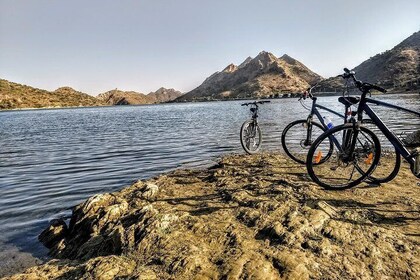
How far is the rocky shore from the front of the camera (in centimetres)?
393

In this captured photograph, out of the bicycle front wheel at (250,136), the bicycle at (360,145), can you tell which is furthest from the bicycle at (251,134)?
the bicycle at (360,145)

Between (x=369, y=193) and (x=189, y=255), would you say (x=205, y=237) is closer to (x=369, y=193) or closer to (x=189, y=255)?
(x=189, y=255)

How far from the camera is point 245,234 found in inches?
187

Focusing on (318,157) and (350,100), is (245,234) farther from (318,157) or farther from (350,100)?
(318,157)

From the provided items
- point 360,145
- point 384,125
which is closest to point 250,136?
point 360,145

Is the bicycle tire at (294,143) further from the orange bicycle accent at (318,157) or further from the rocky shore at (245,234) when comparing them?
the rocky shore at (245,234)

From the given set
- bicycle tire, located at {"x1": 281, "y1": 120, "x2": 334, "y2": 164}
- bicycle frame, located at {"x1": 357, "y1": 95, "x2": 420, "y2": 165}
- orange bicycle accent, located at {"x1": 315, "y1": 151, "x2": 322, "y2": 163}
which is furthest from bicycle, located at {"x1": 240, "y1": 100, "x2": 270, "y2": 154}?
bicycle frame, located at {"x1": 357, "y1": 95, "x2": 420, "y2": 165}

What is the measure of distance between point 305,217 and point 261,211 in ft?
2.40

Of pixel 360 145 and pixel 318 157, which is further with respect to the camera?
pixel 318 157

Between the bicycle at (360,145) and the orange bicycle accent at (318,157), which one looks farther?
the orange bicycle accent at (318,157)

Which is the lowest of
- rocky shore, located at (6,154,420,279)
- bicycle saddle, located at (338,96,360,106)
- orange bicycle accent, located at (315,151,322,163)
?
rocky shore, located at (6,154,420,279)

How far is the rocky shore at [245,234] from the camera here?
12.9ft

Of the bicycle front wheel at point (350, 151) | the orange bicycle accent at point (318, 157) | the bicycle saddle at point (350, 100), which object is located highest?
the bicycle saddle at point (350, 100)

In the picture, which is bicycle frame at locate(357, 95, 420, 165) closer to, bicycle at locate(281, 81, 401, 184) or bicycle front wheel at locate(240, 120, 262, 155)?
bicycle at locate(281, 81, 401, 184)
